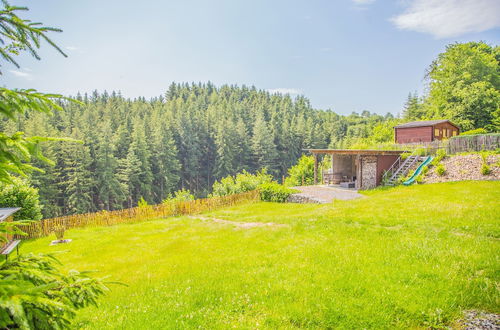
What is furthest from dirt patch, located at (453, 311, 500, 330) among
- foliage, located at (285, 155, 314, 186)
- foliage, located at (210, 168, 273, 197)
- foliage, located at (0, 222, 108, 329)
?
foliage, located at (285, 155, 314, 186)

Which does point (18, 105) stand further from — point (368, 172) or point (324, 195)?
point (368, 172)

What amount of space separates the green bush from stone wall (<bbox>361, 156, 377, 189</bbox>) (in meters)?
8.06

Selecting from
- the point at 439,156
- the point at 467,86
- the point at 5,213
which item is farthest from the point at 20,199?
the point at 467,86

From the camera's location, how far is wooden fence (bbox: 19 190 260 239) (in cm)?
1914

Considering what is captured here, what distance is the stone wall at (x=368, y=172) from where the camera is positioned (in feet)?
93.8

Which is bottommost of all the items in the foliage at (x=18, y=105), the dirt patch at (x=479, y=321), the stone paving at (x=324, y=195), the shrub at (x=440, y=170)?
the dirt patch at (x=479, y=321)

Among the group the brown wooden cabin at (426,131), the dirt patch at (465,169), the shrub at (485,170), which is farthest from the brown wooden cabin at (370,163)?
the brown wooden cabin at (426,131)

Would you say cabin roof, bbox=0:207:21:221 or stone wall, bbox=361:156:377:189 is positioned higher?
stone wall, bbox=361:156:377:189

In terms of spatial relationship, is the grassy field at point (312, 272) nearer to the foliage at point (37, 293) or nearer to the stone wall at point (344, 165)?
the foliage at point (37, 293)

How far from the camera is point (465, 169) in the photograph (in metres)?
24.5

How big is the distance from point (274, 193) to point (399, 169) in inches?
500

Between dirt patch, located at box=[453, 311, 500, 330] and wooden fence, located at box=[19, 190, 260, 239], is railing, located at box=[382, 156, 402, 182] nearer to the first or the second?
wooden fence, located at box=[19, 190, 260, 239]

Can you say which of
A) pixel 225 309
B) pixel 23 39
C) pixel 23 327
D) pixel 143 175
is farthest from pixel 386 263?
pixel 143 175

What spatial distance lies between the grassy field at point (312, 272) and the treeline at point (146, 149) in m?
41.7
